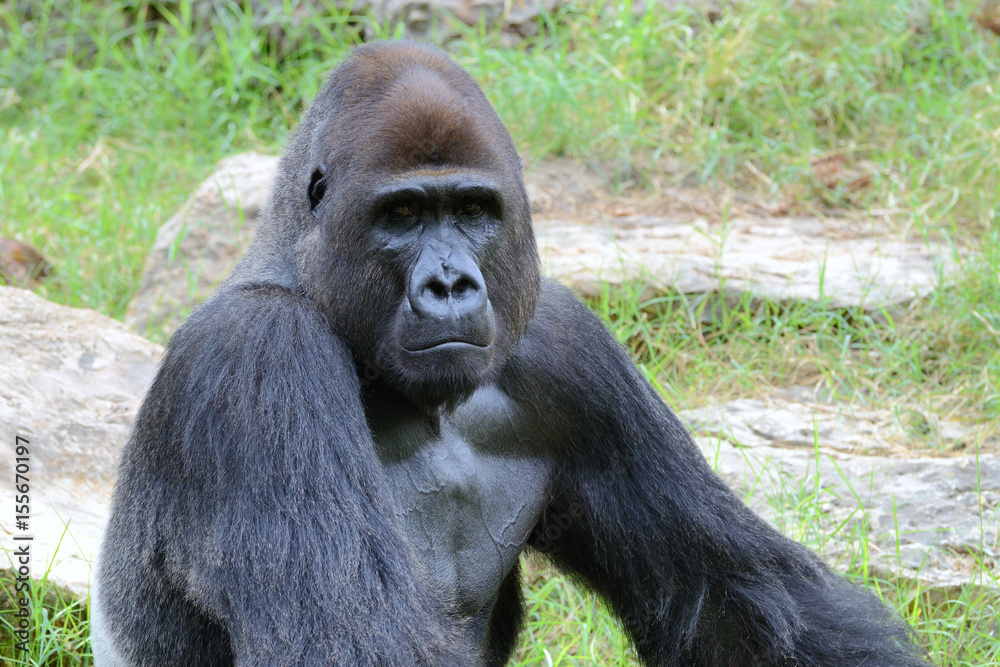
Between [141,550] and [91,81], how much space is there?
19.7ft

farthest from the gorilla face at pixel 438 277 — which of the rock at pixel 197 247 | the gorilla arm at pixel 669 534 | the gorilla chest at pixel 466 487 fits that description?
the rock at pixel 197 247

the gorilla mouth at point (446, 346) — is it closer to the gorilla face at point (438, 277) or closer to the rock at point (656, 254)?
the gorilla face at point (438, 277)

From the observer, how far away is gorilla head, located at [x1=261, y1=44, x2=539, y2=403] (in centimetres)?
236

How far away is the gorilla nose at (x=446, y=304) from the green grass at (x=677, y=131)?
184 cm

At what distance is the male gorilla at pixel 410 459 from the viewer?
221 cm

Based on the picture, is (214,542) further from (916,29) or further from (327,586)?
(916,29)

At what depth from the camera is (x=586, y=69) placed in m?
6.73

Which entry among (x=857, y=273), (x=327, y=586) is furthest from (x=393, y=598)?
(x=857, y=273)

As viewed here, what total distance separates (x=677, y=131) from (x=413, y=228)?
4672 millimetres

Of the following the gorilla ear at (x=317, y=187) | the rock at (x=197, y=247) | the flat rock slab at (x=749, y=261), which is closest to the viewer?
the gorilla ear at (x=317, y=187)

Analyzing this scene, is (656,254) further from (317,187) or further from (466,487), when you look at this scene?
(317,187)

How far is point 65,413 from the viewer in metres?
3.96

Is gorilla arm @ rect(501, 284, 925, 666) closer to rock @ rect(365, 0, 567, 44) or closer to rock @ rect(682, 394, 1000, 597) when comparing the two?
rock @ rect(682, 394, 1000, 597)

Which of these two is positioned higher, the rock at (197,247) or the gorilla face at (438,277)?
the gorilla face at (438,277)
